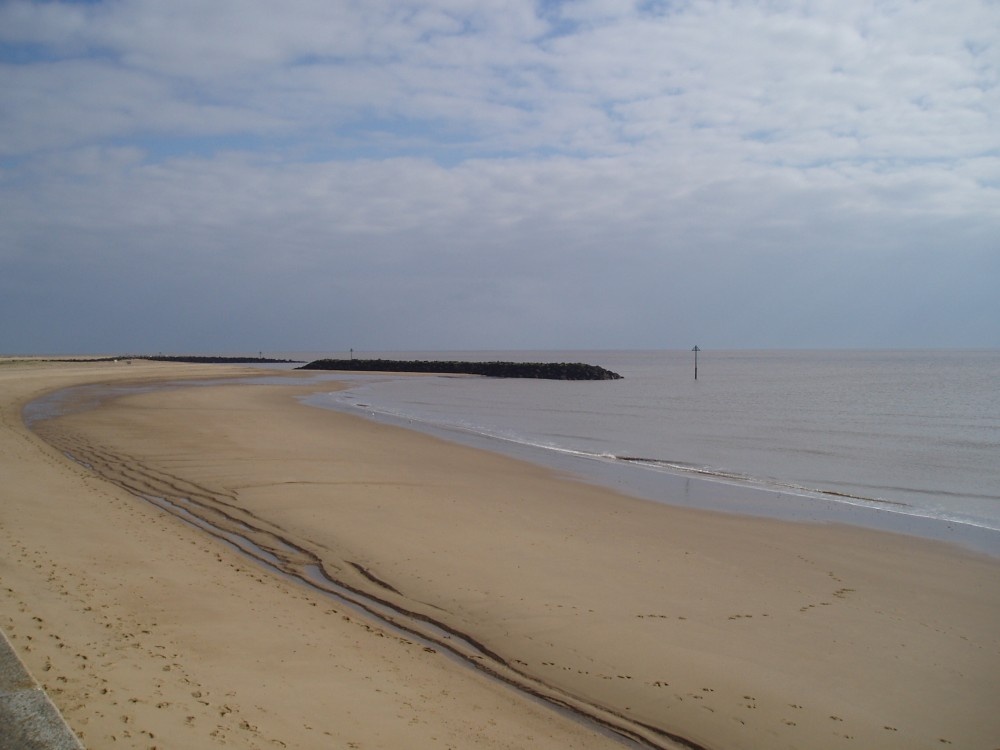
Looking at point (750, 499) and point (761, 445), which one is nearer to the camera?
point (750, 499)

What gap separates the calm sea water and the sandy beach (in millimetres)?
2743

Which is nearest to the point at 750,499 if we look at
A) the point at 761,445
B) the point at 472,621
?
the point at 472,621

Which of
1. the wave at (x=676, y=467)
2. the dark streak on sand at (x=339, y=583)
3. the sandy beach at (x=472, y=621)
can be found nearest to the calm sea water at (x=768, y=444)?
the wave at (x=676, y=467)

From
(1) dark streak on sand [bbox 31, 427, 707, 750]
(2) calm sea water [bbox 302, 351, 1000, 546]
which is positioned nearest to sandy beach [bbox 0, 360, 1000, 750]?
(1) dark streak on sand [bbox 31, 427, 707, 750]

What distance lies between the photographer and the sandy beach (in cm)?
432

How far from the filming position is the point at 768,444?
70.3 ft

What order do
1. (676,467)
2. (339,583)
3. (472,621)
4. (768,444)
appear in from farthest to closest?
(768,444) < (676,467) < (339,583) < (472,621)

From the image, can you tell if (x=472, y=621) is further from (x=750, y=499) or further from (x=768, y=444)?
(x=768, y=444)

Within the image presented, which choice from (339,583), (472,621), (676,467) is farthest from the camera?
(676,467)

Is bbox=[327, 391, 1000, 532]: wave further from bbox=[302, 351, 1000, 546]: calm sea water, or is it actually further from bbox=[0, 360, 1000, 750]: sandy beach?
bbox=[0, 360, 1000, 750]: sandy beach

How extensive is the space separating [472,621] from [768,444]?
17204 millimetres

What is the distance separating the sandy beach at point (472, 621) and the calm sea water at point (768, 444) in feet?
9.00

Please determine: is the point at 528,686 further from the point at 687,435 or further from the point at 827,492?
the point at 687,435

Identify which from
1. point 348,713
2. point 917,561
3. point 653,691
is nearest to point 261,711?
point 348,713
